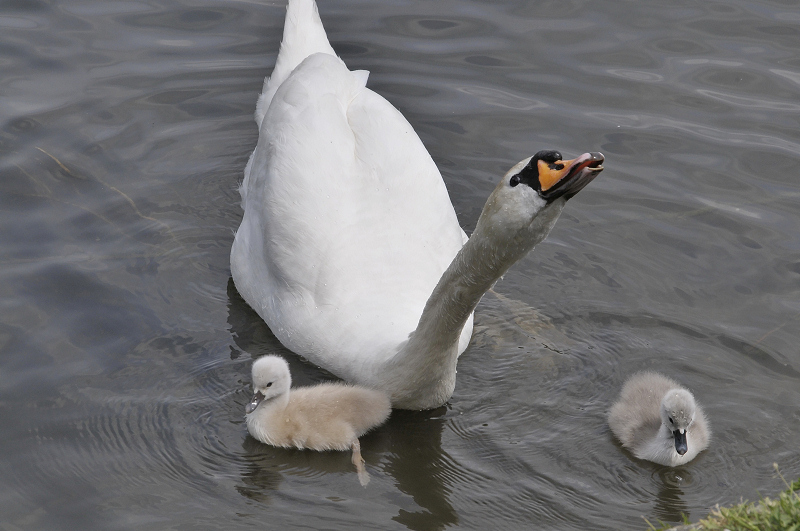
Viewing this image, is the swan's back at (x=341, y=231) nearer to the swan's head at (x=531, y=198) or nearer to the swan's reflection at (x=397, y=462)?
the swan's reflection at (x=397, y=462)

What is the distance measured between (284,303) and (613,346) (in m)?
2.39

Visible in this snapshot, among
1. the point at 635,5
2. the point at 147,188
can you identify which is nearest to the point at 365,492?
the point at 147,188

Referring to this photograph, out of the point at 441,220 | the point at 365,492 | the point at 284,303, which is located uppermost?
the point at 441,220

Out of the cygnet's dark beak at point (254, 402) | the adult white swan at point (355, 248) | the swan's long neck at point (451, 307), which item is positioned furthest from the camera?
the adult white swan at point (355, 248)

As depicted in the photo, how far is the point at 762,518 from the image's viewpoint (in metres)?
4.23

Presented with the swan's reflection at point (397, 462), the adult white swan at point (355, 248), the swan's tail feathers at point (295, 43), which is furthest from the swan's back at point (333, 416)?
the swan's tail feathers at point (295, 43)

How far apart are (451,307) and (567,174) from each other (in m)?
1.53

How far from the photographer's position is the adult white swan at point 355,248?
6.45 meters

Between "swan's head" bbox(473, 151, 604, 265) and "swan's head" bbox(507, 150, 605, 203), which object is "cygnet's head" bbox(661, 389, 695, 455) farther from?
"swan's head" bbox(507, 150, 605, 203)

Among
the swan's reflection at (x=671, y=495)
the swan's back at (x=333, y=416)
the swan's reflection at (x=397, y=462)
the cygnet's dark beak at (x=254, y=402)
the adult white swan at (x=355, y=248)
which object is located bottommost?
the swan's reflection at (x=397, y=462)

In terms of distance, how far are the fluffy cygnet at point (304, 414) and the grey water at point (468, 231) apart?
0.13 meters

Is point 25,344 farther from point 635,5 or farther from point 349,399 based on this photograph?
point 635,5

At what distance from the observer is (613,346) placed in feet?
23.7

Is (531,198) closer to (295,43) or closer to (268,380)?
(268,380)
